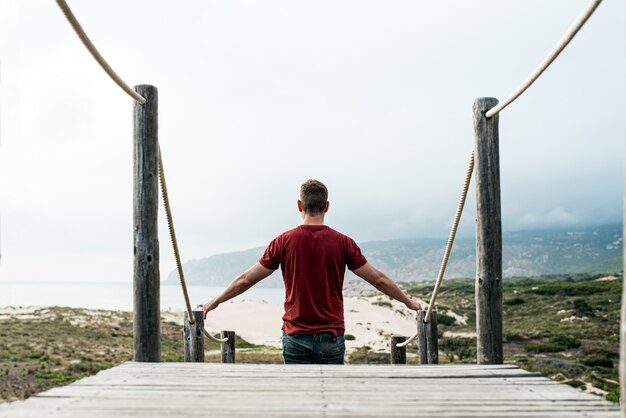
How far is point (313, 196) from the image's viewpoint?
5086mm

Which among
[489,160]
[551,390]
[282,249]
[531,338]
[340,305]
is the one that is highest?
[489,160]

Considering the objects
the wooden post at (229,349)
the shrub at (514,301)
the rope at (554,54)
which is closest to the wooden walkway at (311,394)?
the rope at (554,54)

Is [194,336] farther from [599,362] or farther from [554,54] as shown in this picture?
[599,362]

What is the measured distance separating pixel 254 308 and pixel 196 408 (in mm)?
41155

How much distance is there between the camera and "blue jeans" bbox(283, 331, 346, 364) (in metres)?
4.98

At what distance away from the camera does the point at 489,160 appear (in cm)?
536

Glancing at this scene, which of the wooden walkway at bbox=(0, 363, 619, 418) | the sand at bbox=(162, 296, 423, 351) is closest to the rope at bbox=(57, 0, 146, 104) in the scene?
the wooden walkway at bbox=(0, 363, 619, 418)

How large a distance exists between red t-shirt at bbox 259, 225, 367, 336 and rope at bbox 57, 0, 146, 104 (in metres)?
1.61

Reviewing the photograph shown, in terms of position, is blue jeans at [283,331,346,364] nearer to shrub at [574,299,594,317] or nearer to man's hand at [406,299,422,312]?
man's hand at [406,299,422,312]

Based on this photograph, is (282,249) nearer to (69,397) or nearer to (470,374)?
(470,374)

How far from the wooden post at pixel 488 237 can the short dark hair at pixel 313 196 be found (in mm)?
1332

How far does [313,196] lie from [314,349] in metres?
1.19

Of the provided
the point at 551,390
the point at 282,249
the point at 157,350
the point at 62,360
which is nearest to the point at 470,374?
the point at 551,390

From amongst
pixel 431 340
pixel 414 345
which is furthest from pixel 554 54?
pixel 414 345
